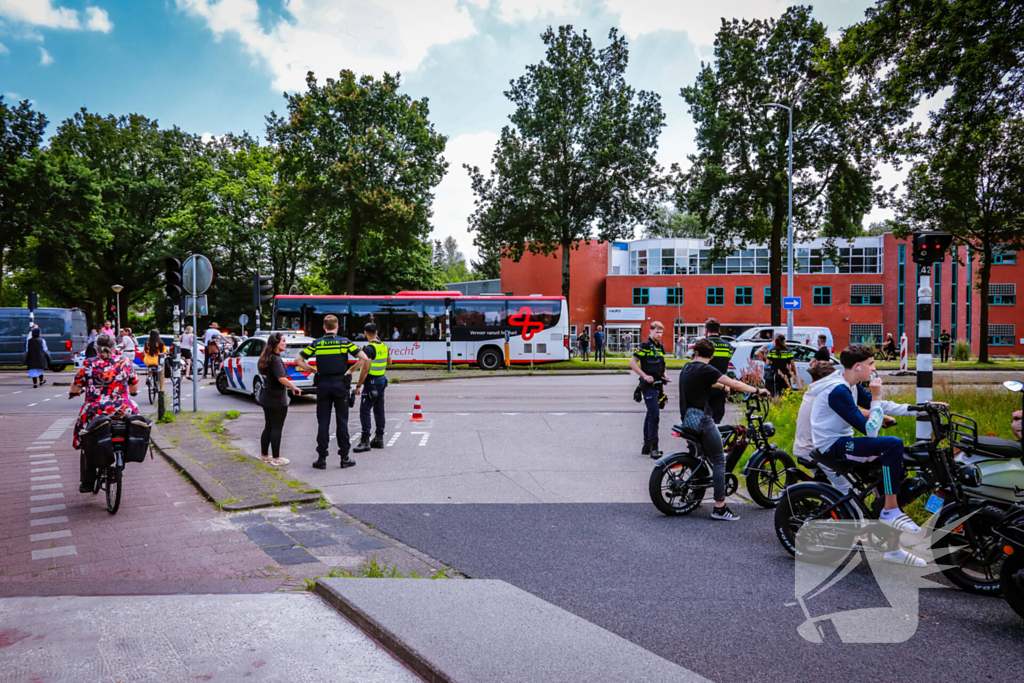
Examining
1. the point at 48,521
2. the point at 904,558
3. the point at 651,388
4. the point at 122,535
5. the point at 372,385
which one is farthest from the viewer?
the point at 372,385

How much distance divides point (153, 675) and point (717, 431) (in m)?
4.80

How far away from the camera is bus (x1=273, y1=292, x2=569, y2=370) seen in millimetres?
27906

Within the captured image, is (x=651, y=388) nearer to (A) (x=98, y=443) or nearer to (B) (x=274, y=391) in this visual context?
(B) (x=274, y=391)

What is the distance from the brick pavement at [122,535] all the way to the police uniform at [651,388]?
217 inches

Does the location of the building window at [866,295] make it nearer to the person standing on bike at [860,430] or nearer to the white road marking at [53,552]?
the person standing on bike at [860,430]

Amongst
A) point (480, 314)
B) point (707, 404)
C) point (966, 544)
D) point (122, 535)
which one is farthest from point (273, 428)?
point (480, 314)

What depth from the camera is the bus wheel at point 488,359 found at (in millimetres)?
28203

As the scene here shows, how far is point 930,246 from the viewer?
24.0ft

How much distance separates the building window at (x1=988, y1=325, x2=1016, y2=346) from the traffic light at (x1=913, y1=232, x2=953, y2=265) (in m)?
56.2

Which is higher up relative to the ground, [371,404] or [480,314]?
[480,314]

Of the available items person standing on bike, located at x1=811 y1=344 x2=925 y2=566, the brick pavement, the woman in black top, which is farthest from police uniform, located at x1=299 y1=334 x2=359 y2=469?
person standing on bike, located at x1=811 y1=344 x2=925 y2=566

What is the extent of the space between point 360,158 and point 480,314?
10.3 metres

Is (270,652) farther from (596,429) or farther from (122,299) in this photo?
(122,299)

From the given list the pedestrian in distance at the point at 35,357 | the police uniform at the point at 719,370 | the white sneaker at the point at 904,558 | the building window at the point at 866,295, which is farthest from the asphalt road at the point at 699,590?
the building window at the point at 866,295
